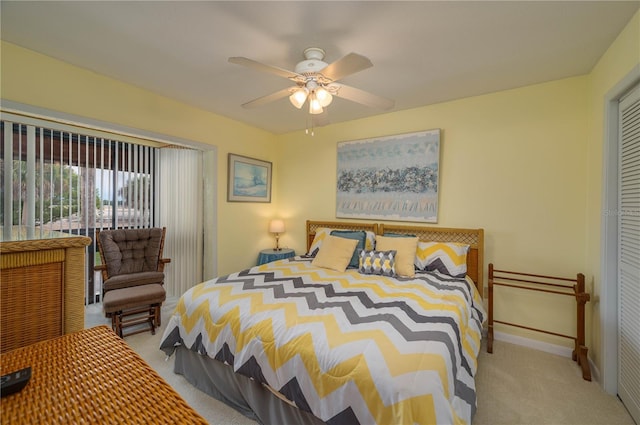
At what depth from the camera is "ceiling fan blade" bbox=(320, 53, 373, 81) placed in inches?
60.7

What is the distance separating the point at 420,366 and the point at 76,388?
1.26 m

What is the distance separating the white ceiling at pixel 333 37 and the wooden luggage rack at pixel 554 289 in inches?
73.2

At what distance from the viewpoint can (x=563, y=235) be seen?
8.30ft

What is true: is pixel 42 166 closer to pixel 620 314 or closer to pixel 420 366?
pixel 420 366

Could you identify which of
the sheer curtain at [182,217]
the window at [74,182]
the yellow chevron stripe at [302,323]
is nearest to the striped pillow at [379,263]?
the yellow chevron stripe at [302,323]

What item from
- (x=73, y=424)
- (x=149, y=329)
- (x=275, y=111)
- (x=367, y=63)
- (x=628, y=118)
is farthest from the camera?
(x=275, y=111)

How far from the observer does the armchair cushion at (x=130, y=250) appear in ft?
9.89

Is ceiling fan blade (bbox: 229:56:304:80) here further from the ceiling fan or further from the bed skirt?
the bed skirt

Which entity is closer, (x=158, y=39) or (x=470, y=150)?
(x=158, y=39)

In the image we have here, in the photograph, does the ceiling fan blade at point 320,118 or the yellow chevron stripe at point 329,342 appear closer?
the yellow chevron stripe at point 329,342

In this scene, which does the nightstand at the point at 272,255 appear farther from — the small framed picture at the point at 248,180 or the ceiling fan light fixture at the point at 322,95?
the ceiling fan light fixture at the point at 322,95

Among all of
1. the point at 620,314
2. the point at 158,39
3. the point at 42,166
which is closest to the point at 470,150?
the point at 620,314

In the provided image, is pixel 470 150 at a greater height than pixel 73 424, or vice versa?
pixel 470 150

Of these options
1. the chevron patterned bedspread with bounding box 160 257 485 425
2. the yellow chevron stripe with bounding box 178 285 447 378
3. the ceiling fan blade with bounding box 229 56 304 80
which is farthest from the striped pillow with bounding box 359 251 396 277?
the ceiling fan blade with bounding box 229 56 304 80
